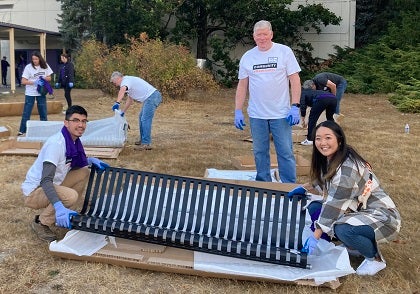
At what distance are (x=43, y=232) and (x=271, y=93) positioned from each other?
2.22 meters

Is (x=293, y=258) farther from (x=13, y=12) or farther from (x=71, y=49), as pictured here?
(x=13, y=12)

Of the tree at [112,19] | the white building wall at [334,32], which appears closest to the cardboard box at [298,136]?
the tree at [112,19]

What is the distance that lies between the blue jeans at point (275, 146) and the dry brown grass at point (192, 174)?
103 centimetres

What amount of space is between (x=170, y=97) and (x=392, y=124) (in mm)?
6460

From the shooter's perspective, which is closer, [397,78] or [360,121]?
[360,121]

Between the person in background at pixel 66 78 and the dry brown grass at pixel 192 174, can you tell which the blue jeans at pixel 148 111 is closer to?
the dry brown grass at pixel 192 174

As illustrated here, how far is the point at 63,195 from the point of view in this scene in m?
3.13

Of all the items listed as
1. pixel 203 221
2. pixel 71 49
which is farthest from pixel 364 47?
pixel 203 221

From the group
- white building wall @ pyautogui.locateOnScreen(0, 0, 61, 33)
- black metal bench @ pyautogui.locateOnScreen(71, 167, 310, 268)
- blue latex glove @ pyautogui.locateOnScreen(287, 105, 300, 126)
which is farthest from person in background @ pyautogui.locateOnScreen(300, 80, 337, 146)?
white building wall @ pyautogui.locateOnScreen(0, 0, 61, 33)

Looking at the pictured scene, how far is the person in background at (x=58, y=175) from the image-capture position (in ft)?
9.57

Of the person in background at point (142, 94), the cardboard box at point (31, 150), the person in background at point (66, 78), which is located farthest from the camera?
the person in background at point (66, 78)

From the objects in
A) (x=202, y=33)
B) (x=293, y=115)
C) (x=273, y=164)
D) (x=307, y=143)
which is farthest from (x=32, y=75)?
(x=202, y=33)

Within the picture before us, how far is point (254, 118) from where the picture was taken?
4.14 m

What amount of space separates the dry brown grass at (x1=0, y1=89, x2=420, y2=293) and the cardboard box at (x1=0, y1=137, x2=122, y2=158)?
0.42ft
